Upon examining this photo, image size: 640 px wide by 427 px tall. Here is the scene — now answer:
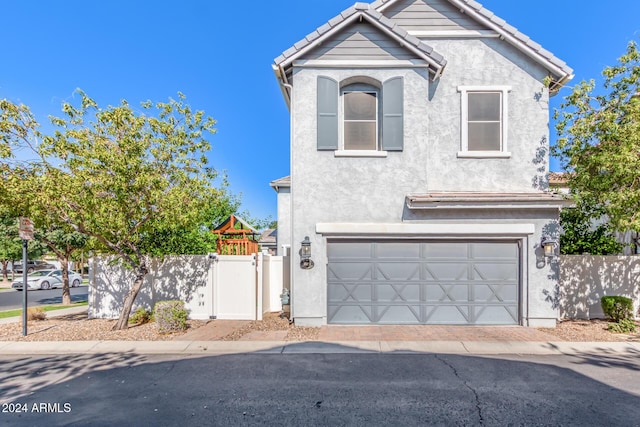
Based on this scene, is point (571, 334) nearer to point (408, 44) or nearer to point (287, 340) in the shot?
point (287, 340)

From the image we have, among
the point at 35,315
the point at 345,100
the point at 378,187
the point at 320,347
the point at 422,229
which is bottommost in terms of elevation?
the point at 35,315

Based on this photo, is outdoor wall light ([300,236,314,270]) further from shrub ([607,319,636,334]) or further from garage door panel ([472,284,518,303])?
shrub ([607,319,636,334])

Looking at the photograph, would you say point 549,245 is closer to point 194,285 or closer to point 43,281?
point 194,285

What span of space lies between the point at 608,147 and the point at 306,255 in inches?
318

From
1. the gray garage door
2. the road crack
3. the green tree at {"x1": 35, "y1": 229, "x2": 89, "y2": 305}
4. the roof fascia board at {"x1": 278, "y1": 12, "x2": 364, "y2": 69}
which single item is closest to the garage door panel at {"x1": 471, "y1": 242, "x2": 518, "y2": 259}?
the gray garage door

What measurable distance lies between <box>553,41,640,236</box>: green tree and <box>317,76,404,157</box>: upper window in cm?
455

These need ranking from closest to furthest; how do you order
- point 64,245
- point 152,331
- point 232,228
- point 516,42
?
point 152,331 < point 516,42 < point 232,228 < point 64,245

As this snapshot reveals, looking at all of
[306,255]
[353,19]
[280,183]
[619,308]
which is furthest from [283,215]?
[619,308]

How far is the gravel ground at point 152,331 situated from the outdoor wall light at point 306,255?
166cm

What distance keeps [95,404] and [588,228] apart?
1322 cm

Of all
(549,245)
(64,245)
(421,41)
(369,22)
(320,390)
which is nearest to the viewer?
(320,390)

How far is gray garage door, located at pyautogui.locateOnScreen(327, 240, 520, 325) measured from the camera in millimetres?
9539

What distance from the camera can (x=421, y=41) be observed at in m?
9.95

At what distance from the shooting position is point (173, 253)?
1077cm
